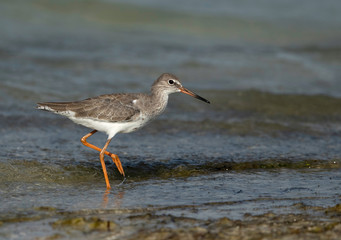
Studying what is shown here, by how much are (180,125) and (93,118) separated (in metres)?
3.32

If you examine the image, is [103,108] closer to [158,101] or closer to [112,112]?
[112,112]

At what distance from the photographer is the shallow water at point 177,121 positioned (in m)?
6.80

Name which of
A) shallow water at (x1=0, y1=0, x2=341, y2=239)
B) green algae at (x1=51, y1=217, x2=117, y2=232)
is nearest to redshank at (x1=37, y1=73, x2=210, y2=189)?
shallow water at (x1=0, y1=0, x2=341, y2=239)

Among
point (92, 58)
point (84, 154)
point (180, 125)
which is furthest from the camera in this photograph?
point (92, 58)

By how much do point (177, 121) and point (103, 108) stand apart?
343 cm

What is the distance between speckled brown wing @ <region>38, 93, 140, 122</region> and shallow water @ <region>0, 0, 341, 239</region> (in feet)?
2.84

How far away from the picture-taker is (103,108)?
29.2ft

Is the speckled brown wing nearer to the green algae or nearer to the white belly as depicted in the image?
the white belly

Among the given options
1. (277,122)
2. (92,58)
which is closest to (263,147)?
(277,122)

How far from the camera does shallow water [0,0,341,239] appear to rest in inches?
268

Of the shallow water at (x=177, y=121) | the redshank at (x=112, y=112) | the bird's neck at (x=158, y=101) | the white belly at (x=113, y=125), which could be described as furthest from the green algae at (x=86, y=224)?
the bird's neck at (x=158, y=101)

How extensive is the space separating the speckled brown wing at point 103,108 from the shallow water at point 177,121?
2.84ft

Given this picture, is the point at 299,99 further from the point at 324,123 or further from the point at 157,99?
the point at 157,99

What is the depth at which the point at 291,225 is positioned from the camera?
619 centimetres
